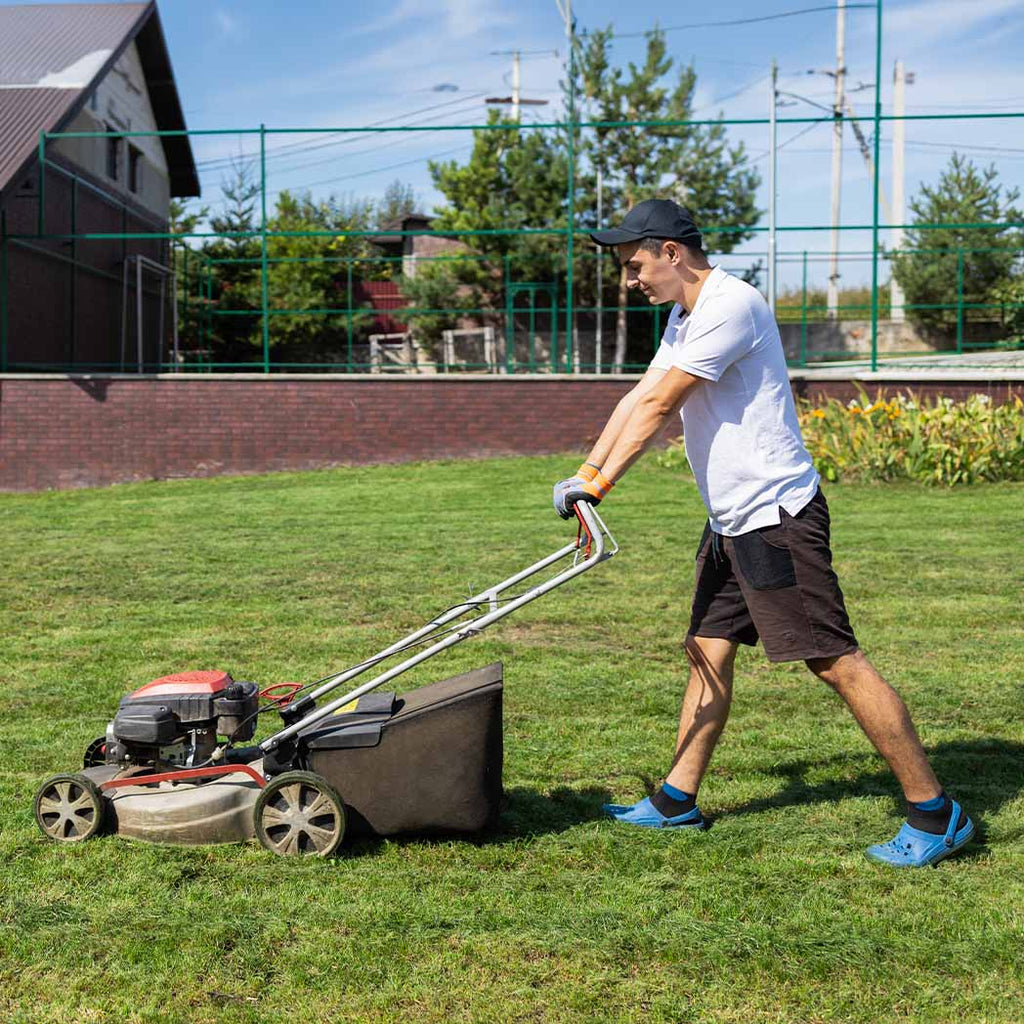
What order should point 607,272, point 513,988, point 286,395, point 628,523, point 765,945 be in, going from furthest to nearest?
1. point 607,272
2. point 286,395
3. point 628,523
4. point 765,945
5. point 513,988

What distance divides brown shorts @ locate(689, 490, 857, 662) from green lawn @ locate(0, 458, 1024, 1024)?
0.66m

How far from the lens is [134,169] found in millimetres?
23641

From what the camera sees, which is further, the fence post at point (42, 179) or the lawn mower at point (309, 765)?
the fence post at point (42, 179)

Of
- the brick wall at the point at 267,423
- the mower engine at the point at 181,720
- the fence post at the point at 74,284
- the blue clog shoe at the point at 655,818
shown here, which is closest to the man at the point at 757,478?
the blue clog shoe at the point at 655,818

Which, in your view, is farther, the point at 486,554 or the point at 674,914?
the point at 486,554

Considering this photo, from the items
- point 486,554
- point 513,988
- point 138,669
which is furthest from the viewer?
point 486,554

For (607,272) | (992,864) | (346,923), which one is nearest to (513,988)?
(346,923)

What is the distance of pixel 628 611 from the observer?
7258 millimetres

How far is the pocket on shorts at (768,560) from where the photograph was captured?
3666 mm

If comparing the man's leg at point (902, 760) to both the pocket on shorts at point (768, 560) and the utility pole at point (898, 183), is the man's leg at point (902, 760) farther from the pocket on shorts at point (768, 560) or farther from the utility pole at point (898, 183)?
the utility pole at point (898, 183)

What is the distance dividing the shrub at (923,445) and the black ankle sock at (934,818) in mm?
9593

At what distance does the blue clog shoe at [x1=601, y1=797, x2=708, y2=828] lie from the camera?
4035 millimetres

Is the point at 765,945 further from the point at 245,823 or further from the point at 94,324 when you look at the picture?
the point at 94,324

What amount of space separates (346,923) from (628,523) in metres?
7.53
